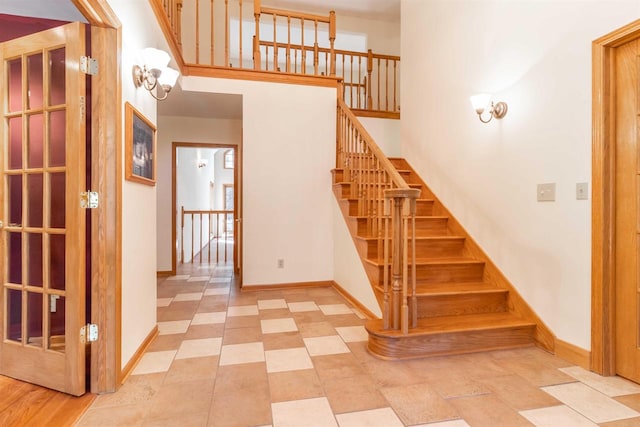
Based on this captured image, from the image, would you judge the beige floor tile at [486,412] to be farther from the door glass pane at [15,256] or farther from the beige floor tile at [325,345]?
the door glass pane at [15,256]

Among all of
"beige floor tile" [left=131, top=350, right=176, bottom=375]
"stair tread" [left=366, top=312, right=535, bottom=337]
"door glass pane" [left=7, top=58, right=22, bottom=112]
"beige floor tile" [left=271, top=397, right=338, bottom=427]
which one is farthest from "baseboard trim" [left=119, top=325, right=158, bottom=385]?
"door glass pane" [left=7, top=58, right=22, bottom=112]

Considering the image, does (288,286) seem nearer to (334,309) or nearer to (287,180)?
(334,309)

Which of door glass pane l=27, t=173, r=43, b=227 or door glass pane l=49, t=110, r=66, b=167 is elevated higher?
door glass pane l=49, t=110, r=66, b=167

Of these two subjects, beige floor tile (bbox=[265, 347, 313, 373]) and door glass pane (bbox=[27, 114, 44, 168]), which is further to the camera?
beige floor tile (bbox=[265, 347, 313, 373])

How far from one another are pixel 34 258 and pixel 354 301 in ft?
8.77

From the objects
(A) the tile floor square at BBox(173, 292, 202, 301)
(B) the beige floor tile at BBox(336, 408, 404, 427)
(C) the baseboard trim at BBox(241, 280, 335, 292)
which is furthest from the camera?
(C) the baseboard trim at BBox(241, 280, 335, 292)

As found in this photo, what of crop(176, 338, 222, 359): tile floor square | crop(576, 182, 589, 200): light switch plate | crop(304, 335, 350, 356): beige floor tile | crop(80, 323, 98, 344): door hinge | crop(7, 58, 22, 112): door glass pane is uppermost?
crop(7, 58, 22, 112): door glass pane

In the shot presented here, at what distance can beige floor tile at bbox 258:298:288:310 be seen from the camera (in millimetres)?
3461

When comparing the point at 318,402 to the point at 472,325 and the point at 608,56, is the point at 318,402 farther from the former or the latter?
the point at 608,56

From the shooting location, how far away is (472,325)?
2445 millimetres

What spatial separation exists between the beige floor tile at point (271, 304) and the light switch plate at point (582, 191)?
8.80 ft

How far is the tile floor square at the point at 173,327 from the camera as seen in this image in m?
→ 2.77

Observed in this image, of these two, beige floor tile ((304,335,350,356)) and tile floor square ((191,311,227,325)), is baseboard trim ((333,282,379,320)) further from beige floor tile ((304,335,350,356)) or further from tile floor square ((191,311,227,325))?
tile floor square ((191,311,227,325))

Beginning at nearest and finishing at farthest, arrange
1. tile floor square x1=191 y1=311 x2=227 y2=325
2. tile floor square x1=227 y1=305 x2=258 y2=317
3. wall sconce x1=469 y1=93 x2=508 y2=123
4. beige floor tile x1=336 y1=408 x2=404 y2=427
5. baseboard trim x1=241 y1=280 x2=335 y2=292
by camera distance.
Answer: beige floor tile x1=336 y1=408 x2=404 y2=427 → wall sconce x1=469 y1=93 x2=508 y2=123 → tile floor square x1=191 y1=311 x2=227 y2=325 → tile floor square x1=227 y1=305 x2=258 y2=317 → baseboard trim x1=241 y1=280 x2=335 y2=292
